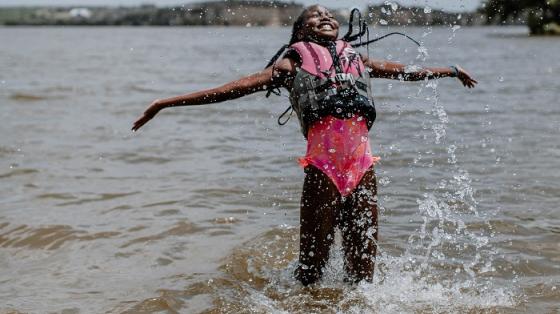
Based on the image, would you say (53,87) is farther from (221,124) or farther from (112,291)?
(112,291)

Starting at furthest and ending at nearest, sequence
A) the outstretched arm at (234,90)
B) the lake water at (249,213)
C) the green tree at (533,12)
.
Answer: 1. the green tree at (533,12)
2. the lake water at (249,213)
3. the outstretched arm at (234,90)

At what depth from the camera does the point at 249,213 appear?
800cm

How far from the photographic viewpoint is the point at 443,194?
8625 millimetres

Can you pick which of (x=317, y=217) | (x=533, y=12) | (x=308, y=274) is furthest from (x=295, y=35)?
(x=533, y=12)

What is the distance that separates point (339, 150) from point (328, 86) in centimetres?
42

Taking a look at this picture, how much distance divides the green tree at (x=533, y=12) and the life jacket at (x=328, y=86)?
64.0m

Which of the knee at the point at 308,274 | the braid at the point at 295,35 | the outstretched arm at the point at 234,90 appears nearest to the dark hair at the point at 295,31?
the braid at the point at 295,35

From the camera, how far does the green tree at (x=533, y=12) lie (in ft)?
215

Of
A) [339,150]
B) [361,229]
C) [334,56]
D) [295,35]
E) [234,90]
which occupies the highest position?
[295,35]

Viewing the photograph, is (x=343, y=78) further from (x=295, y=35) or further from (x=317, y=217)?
(x=317, y=217)

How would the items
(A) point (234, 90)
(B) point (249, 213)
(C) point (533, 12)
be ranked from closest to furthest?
1. (A) point (234, 90)
2. (B) point (249, 213)
3. (C) point (533, 12)

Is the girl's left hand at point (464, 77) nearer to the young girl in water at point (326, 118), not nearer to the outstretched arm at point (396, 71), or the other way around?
the outstretched arm at point (396, 71)

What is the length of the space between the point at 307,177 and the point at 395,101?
12.0 meters

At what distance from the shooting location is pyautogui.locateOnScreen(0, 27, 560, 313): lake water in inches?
218
